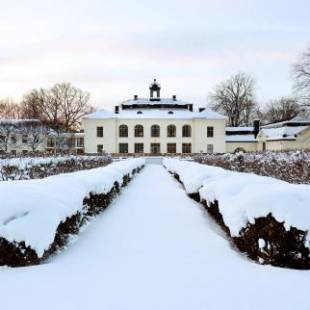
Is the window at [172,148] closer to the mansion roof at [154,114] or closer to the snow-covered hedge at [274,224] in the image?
the mansion roof at [154,114]

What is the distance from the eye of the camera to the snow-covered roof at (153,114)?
210 feet

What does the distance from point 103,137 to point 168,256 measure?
58786 mm

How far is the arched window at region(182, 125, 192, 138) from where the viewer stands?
214 ft

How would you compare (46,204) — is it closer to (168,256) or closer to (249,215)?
(168,256)

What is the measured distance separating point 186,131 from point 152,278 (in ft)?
200

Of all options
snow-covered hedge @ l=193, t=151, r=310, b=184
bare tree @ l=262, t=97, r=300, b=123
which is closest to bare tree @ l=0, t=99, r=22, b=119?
bare tree @ l=262, t=97, r=300, b=123

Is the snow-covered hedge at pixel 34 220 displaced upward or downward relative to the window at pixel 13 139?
downward

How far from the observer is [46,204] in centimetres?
587

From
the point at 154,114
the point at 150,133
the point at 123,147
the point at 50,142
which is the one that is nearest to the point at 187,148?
the point at 150,133

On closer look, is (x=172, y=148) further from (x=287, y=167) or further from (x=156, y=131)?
(x=287, y=167)

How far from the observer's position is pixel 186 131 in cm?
6538

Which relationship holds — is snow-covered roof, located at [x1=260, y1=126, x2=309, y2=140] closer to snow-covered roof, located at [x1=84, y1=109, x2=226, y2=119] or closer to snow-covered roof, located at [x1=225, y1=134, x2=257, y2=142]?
snow-covered roof, located at [x1=225, y1=134, x2=257, y2=142]

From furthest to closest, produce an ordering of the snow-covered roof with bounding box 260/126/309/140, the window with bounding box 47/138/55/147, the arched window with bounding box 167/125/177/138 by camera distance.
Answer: the window with bounding box 47/138/55/147 < the arched window with bounding box 167/125/177/138 < the snow-covered roof with bounding box 260/126/309/140

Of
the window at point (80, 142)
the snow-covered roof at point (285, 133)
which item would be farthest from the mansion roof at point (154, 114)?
the snow-covered roof at point (285, 133)
